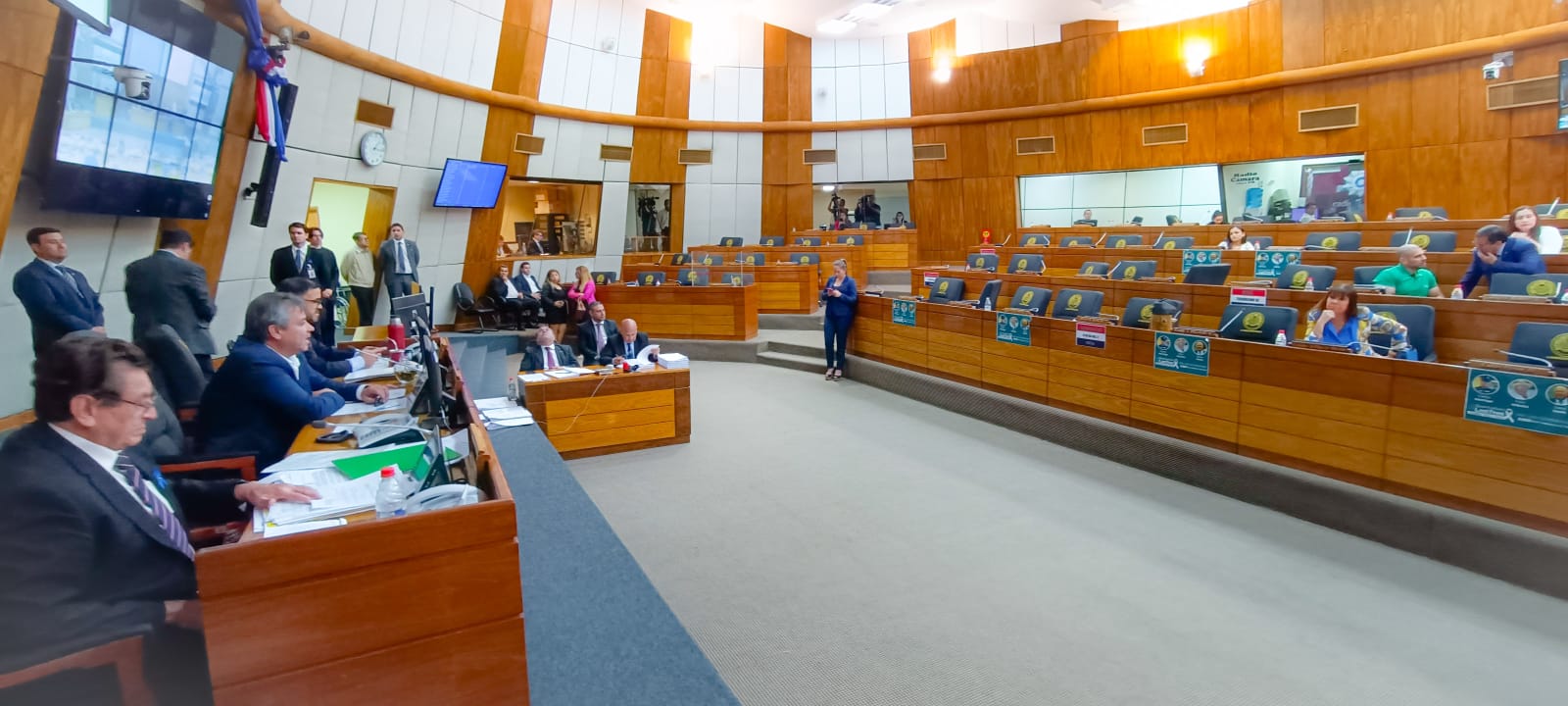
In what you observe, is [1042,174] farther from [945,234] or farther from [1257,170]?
[1257,170]

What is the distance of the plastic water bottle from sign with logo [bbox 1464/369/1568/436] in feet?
14.7

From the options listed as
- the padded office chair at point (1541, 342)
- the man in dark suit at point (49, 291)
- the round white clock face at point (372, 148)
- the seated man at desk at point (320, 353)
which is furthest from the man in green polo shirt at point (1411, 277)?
the round white clock face at point (372, 148)

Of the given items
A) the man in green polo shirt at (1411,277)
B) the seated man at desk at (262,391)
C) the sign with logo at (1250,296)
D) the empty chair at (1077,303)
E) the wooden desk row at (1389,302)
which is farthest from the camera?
the empty chair at (1077,303)

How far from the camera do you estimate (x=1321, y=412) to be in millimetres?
4102

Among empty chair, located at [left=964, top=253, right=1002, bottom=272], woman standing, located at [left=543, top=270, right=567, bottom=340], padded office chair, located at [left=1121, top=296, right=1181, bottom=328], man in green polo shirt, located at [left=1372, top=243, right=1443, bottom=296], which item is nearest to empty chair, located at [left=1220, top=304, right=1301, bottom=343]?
padded office chair, located at [left=1121, top=296, right=1181, bottom=328]

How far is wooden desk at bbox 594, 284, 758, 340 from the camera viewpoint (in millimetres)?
9852

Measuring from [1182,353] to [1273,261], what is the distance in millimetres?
3992

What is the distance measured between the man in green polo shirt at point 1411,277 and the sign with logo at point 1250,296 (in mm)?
716

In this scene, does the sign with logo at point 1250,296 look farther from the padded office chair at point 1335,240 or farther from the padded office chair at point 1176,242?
the padded office chair at point 1176,242

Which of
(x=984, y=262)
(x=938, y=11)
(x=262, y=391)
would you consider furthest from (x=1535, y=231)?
(x=938, y=11)

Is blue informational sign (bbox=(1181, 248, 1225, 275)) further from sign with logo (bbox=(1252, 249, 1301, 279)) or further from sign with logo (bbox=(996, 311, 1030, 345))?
sign with logo (bbox=(996, 311, 1030, 345))

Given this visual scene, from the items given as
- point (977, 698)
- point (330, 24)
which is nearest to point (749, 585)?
point (977, 698)

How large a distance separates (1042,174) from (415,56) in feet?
36.3

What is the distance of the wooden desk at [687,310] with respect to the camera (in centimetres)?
985
